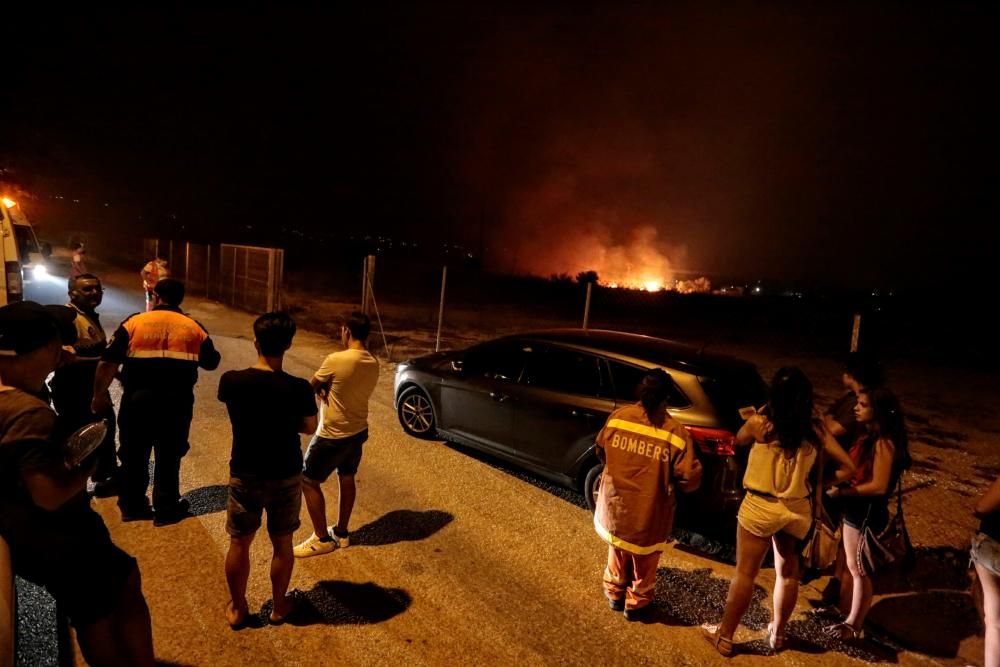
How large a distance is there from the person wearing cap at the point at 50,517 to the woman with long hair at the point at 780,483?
2.94 metres

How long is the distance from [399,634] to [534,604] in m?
0.87

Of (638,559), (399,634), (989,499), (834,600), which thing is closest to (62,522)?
(399,634)

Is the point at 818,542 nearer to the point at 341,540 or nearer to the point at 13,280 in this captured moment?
the point at 341,540

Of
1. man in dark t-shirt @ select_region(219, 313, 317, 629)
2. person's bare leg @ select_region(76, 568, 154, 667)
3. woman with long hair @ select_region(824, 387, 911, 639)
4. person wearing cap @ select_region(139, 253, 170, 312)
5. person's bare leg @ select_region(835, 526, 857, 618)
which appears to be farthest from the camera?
person wearing cap @ select_region(139, 253, 170, 312)

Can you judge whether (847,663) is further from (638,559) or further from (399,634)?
(399,634)

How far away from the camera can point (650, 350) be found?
4809 mm

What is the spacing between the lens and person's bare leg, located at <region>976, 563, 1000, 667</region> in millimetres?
2732

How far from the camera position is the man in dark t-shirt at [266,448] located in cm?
286

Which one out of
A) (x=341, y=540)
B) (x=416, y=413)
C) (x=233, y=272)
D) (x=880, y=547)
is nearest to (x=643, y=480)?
(x=880, y=547)

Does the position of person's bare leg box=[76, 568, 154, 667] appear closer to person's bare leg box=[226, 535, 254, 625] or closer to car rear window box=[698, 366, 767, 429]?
person's bare leg box=[226, 535, 254, 625]

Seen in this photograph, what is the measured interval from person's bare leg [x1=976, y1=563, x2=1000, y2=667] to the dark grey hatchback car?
51.3 inches

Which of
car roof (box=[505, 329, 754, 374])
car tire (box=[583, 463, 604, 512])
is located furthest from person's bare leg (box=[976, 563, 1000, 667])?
car tire (box=[583, 463, 604, 512])

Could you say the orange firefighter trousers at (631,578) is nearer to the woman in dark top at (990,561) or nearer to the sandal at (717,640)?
the sandal at (717,640)

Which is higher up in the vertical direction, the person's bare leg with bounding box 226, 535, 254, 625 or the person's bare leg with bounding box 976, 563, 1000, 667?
the person's bare leg with bounding box 976, 563, 1000, 667
